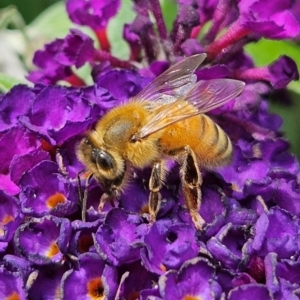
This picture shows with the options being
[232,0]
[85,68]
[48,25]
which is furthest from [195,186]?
[48,25]

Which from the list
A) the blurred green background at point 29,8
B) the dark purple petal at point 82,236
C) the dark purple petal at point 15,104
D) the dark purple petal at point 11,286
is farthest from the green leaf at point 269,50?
the dark purple petal at point 11,286

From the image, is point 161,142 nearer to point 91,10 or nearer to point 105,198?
point 105,198

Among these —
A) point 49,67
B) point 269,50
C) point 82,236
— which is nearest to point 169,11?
point 269,50

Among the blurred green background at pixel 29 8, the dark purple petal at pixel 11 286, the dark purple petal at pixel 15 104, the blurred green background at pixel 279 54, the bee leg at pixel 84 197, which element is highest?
the dark purple petal at pixel 15 104

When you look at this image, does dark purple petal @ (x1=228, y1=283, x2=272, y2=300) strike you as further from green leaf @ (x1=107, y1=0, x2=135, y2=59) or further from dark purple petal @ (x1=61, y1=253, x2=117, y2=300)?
green leaf @ (x1=107, y1=0, x2=135, y2=59)

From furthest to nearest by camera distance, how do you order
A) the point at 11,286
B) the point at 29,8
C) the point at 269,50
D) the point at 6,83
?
the point at 29,8
the point at 269,50
the point at 6,83
the point at 11,286

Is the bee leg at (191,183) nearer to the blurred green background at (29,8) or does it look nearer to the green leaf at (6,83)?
the green leaf at (6,83)

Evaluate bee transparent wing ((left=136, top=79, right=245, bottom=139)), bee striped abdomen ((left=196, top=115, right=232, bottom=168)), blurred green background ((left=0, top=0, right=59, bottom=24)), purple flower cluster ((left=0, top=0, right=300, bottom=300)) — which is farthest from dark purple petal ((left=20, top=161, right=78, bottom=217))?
blurred green background ((left=0, top=0, right=59, bottom=24))
